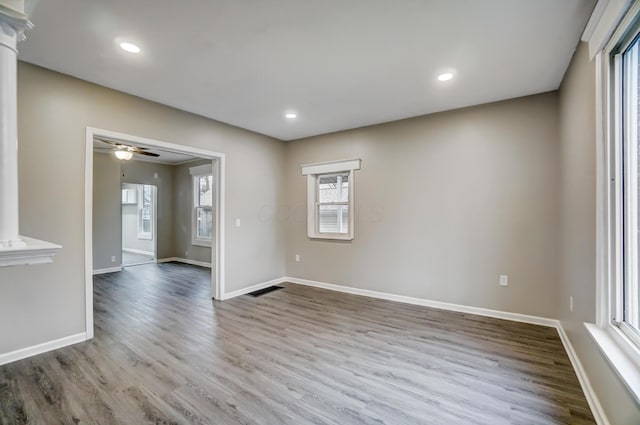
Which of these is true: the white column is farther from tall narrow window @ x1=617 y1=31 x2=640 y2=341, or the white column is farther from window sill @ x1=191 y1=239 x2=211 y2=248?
window sill @ x1=191 y1=239 x2=211 y2=248

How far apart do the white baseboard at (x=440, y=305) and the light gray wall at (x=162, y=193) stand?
433 centimetres

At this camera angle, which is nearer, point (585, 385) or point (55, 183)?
point (585, 385)

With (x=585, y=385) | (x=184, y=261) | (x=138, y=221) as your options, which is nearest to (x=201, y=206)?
(x=184, y=261)

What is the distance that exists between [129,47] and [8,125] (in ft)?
4.81

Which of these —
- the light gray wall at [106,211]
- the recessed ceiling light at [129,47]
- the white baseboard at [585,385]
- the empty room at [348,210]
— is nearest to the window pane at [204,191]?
the light gray wall at [106,211]

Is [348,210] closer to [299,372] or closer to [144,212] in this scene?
[299,372]

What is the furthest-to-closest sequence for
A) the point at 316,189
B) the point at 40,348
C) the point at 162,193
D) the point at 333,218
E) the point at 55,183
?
the point at 162,193, the point at 316,189, the point at 333,218, the point at 55,183, the point at 40,348

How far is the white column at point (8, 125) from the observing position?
1.30 m

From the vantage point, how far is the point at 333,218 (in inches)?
200

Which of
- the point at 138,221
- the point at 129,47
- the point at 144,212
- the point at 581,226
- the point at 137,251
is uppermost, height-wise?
the point at 129,47

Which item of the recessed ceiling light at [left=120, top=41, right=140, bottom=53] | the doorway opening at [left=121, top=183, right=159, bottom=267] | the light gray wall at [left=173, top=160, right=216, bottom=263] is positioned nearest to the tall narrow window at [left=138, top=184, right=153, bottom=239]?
the doorway opening at [left=121, top=183, right=159, bottom=267]

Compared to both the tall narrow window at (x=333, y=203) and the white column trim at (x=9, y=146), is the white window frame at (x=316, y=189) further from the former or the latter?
the white column trim at (x=9, y=146)

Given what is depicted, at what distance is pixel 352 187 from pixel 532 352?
9.84ft

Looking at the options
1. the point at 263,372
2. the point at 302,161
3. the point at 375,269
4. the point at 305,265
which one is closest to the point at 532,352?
the point at 375,269
